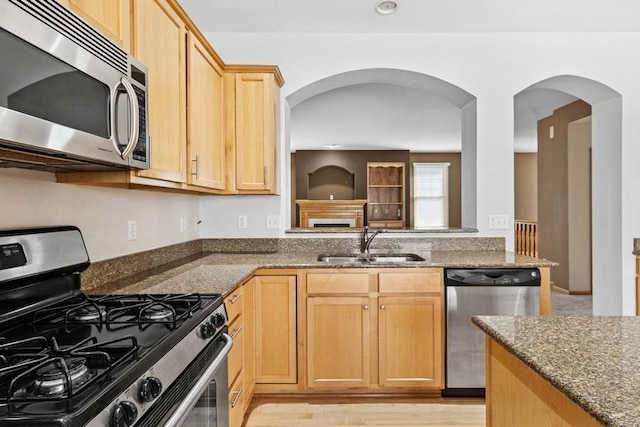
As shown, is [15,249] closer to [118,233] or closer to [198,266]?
[118,233]

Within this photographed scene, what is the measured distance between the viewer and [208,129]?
8.73 ft

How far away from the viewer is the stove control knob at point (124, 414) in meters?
0.88

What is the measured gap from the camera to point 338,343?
2750 millimetres

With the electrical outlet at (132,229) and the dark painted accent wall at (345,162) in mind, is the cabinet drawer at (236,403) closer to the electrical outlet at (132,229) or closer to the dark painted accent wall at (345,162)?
the electrical outlet at (132,229)

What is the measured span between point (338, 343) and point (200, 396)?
1.48 metres

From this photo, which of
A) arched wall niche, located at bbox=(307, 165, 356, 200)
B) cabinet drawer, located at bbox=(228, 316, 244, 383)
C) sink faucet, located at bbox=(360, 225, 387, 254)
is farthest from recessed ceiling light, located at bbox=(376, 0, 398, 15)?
arched wall niche, located at bbox=(307, 165, 356, 200)

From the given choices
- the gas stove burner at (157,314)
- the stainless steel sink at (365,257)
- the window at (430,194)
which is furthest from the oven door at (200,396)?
the window at (430,194)

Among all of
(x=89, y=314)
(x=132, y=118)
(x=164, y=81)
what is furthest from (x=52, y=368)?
(x=164, y=81)

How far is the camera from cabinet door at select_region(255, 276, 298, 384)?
272 centimetres

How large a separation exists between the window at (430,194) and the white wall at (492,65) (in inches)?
295

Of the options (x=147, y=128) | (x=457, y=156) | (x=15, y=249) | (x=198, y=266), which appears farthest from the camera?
(x=457, y=156)

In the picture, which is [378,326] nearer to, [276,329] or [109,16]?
[276,329]

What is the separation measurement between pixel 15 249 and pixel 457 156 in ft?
34.8

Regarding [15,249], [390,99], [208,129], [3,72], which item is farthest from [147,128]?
[390,99]
